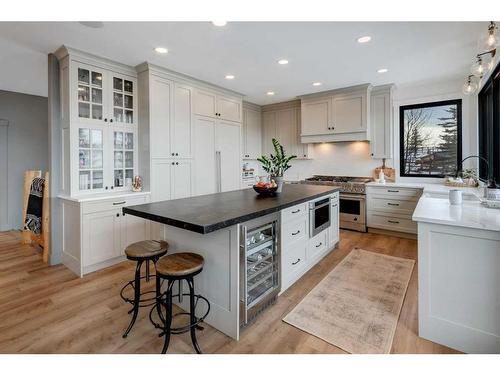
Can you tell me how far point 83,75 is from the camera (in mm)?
3205

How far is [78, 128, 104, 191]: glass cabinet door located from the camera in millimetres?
3234

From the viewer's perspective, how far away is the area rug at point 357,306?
75.5 inches

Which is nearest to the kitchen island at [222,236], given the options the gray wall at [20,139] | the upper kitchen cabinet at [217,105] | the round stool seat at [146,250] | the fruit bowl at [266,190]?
the round stool seat at [146,250]

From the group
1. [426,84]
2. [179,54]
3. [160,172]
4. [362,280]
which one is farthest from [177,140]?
[426,84]

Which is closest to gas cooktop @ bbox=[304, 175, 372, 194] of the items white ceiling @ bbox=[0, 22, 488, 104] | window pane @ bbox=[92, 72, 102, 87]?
white ceiling @ bbox=[0, 22, 488, 104]

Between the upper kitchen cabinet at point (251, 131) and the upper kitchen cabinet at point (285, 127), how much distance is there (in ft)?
0.42

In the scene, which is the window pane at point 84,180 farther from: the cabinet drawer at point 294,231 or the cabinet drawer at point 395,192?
the cabinet drawer at point 395,192

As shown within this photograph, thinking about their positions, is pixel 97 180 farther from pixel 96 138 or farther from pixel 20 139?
pixel 20 139

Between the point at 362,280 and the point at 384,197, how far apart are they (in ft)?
6.87

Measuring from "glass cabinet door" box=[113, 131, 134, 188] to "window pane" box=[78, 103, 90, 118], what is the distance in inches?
15.1

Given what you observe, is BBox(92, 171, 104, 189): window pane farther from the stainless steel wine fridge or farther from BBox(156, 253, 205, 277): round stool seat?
the stainless steel wine fridge

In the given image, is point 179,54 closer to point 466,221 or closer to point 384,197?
point 466,221

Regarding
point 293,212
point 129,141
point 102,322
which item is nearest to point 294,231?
point 293,212
